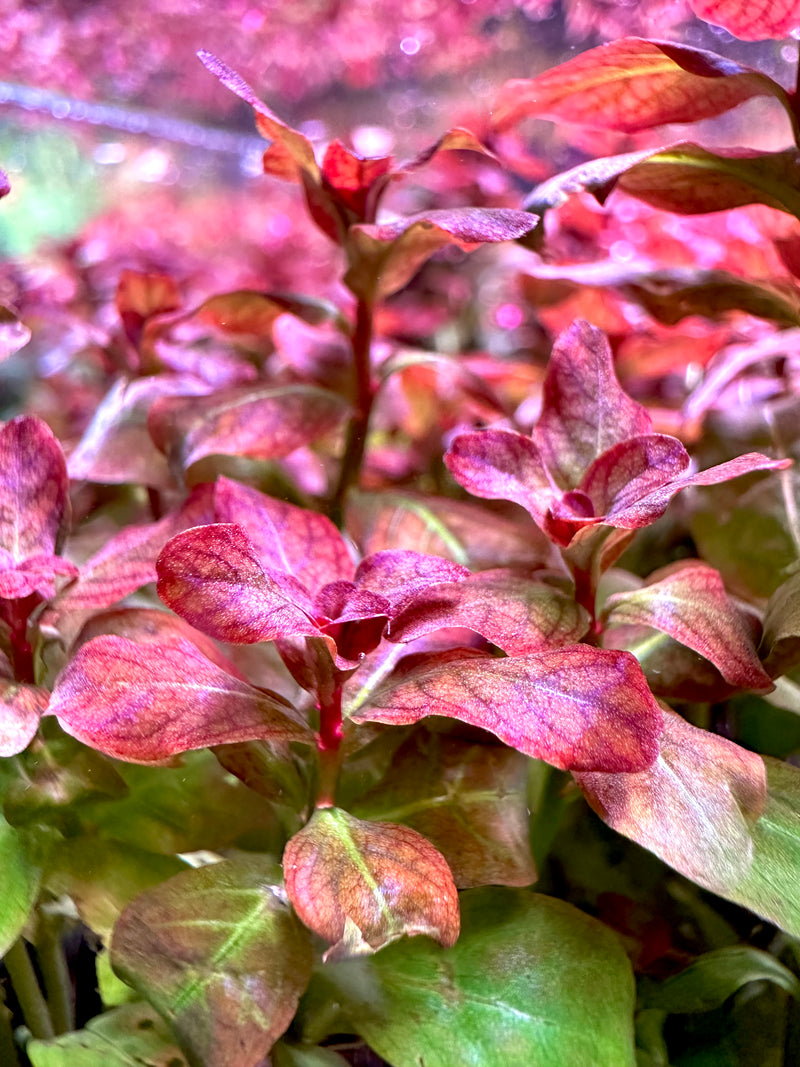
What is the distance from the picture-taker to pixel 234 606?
0.36 metres

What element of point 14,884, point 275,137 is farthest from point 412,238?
point 14,884

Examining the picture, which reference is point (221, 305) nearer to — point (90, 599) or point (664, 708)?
point (90, 599)

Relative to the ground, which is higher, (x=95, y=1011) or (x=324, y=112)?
(x=324, y=112)

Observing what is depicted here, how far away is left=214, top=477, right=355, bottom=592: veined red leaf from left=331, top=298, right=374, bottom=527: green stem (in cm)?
19

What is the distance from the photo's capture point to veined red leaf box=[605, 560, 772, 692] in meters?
0.43

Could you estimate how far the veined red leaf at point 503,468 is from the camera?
1.47ft

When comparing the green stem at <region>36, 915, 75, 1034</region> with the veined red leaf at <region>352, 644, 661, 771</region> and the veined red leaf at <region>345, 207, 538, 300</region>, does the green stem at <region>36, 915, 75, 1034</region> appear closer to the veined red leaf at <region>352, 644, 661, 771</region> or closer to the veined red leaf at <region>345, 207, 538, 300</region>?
the veined red leaf at <region>352, 644, 661, 771</region>

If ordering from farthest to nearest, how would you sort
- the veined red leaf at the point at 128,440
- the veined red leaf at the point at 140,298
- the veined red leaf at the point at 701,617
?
the veined red leaf at the point at 140,298 → the veined red leaf at the point at 128,440 → the veined red leaf at the point at 701,617

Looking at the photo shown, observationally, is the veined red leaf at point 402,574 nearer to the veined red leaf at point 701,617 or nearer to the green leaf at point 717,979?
the veined red leaf at point 701,617

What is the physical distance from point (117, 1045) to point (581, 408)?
0.41 metres

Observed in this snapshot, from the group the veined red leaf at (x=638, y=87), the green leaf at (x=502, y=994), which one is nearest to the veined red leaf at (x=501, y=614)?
the green leaf at (x=502, y=994)

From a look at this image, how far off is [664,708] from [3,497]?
380 mm

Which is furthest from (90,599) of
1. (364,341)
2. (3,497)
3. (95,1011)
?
(364,341)

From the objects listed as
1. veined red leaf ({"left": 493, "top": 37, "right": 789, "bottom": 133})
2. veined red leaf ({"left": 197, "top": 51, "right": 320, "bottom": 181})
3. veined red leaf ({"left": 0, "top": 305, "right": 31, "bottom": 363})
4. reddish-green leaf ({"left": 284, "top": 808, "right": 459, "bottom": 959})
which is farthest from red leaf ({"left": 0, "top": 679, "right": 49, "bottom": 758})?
veined red leaf ({"left": 493, "top": 37, "right": 789, "bottom": 133})
